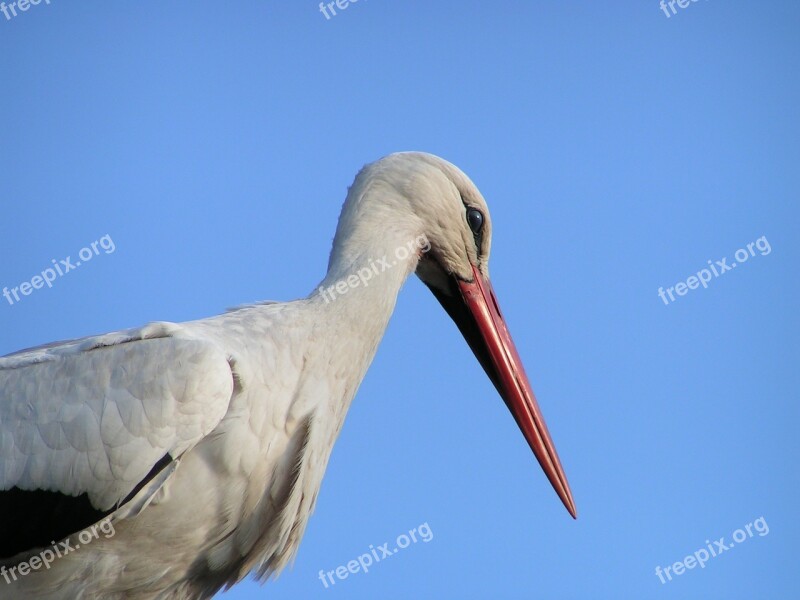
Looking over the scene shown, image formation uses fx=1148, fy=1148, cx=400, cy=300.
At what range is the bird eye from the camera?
4809mm

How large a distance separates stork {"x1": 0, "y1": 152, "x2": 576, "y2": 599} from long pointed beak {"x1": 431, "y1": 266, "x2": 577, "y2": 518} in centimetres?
57

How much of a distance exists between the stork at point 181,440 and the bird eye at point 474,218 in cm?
51

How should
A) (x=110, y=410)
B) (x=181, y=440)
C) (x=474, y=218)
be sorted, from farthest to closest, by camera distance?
(x=474, y=218)
(x=110, y=410)
(x=181, y=440)

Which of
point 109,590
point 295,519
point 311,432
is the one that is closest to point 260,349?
point 311,432

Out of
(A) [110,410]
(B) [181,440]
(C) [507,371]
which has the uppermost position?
(A) [110,410]

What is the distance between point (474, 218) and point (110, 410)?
173 centimetres

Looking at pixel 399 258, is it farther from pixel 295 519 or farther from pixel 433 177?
pixel 295 519

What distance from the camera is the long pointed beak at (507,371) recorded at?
16.0 feet

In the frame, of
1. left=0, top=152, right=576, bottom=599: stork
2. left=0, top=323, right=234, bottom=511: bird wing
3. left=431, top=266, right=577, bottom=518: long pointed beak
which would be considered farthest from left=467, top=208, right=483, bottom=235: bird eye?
left=0, top=323, right=234, bottom=511: bird wing

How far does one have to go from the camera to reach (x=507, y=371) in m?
4.90

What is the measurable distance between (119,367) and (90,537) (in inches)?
23.2

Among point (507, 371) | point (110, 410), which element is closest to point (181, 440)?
point (110, 410)

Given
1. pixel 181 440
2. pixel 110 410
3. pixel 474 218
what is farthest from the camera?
pixel 474 218

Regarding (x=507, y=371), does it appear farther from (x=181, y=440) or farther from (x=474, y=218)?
(x=181, y=440)
